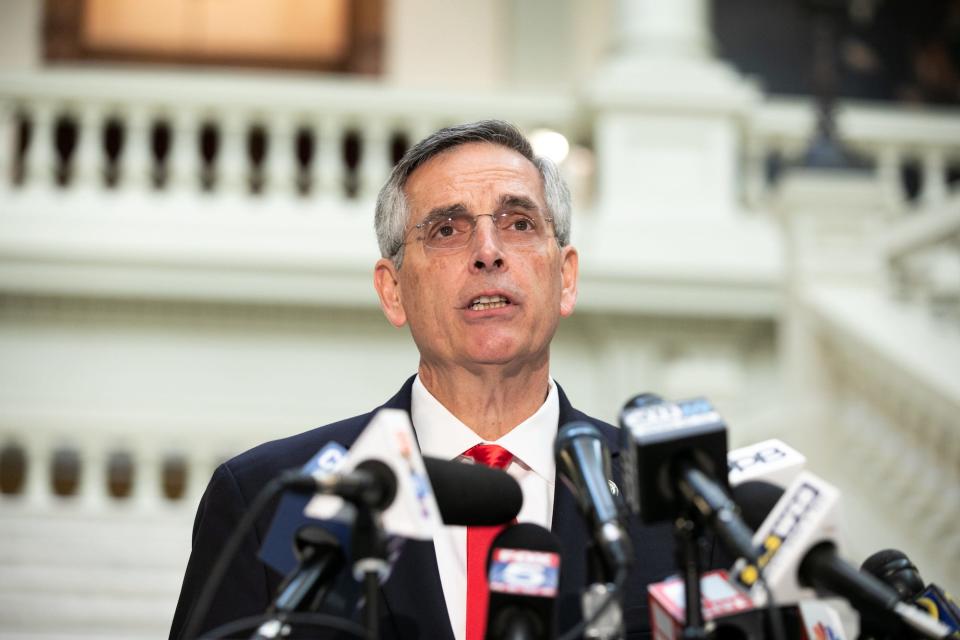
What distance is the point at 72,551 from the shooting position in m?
5.65

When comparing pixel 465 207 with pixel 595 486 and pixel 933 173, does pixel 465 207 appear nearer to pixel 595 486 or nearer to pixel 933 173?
pixel 595 486

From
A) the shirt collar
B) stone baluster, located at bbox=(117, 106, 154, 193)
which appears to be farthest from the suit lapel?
stone baluster, located at bbox=(117, 106, 154, 193)

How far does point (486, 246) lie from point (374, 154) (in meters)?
4.44

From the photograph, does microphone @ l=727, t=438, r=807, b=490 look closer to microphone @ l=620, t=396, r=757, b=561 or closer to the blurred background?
microphone @ l=620, t=396, r=757, b=561

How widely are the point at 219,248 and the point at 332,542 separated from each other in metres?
4.90

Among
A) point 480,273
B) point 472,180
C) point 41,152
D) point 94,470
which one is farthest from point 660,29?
point 480,273

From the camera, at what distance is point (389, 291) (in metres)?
2.91

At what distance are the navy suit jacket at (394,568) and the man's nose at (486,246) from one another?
432 mm

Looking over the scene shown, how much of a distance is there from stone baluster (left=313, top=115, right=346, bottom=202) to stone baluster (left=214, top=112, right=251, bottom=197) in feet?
1.20

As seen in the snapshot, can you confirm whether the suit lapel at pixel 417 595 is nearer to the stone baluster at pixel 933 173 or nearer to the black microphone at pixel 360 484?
the black microphone at pixel 360 484

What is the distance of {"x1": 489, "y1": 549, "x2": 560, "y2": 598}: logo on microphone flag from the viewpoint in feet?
5.88

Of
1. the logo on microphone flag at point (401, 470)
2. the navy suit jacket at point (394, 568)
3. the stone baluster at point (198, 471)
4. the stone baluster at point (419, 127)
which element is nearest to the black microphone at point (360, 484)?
the logo on microphone flag at point (401, 470)

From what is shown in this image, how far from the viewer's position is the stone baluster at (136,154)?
22.0 feet

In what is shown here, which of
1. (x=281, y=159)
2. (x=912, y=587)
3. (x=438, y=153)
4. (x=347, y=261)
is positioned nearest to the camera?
(x=912, y=587)
